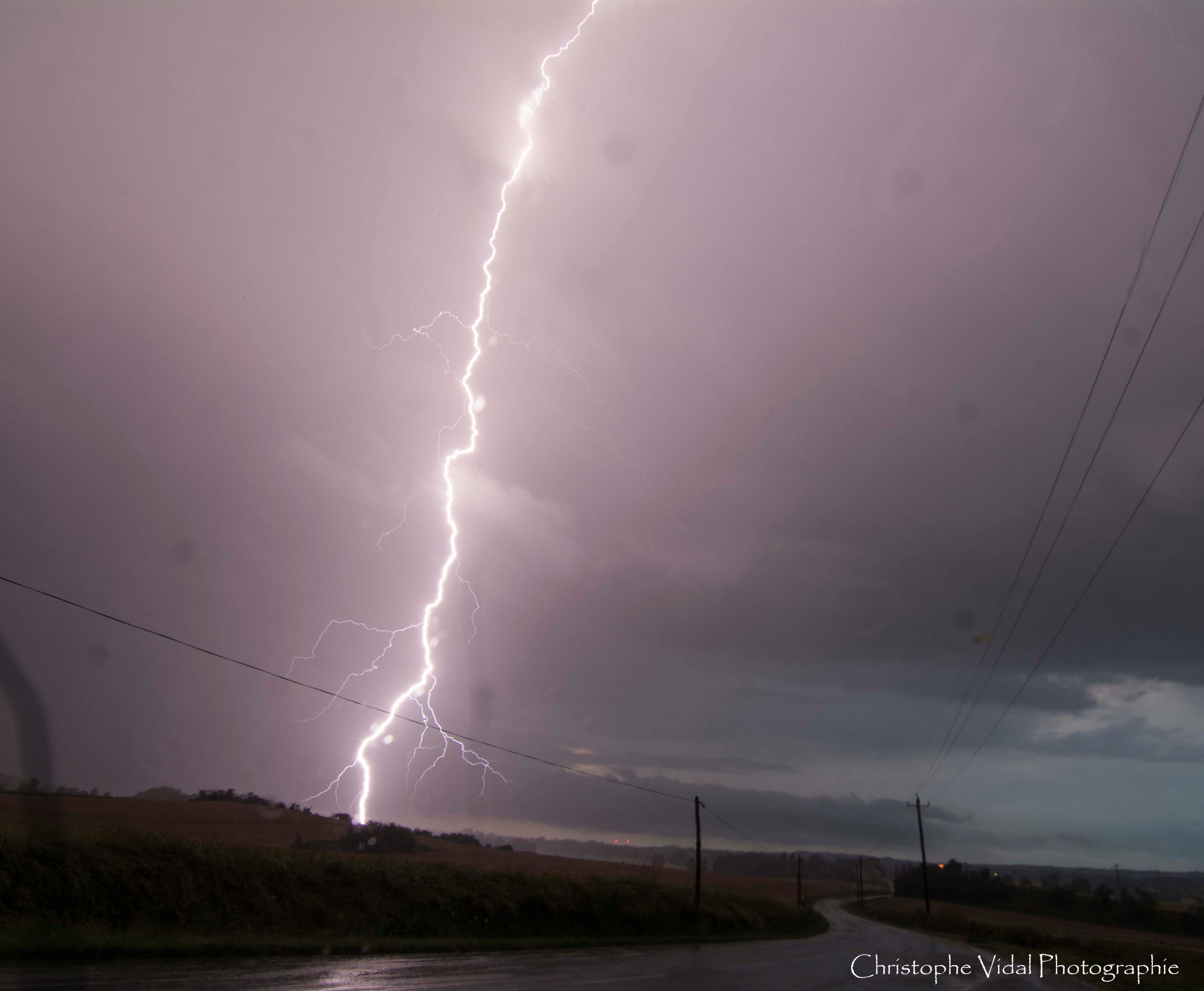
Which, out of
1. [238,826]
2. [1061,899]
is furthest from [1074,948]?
[1061,899]

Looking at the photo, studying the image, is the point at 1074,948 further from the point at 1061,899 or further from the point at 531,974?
the point at 1061,899

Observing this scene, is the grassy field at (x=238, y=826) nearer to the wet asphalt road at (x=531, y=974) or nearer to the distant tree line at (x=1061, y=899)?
the wet asphalt road at (x=531, y=974)

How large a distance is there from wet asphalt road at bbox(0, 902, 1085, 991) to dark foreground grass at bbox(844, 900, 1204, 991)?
2793 mm

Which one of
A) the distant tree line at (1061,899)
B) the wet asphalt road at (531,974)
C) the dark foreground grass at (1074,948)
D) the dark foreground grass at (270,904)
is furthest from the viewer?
the distant tree line at (1061,899)

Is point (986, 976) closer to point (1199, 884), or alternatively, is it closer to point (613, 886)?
point (613, 886)

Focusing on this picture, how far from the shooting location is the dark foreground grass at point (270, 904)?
47.1ft

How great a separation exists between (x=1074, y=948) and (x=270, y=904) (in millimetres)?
36175

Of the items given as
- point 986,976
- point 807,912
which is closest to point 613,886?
point 986,976

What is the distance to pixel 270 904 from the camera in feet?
61.7

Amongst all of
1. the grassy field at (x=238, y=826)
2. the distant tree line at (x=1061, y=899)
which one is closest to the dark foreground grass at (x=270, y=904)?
the grassy field at (x=238, y=826)

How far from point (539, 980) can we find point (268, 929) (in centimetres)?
848

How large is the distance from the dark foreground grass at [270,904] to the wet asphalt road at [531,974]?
1637mm

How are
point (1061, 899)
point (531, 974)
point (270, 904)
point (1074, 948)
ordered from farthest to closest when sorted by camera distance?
point (1061, 899) → point (1074, 948) → point (270, 904) → point (531, 974)

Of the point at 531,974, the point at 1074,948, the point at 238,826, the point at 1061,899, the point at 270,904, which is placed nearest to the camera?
the point at 531,974
